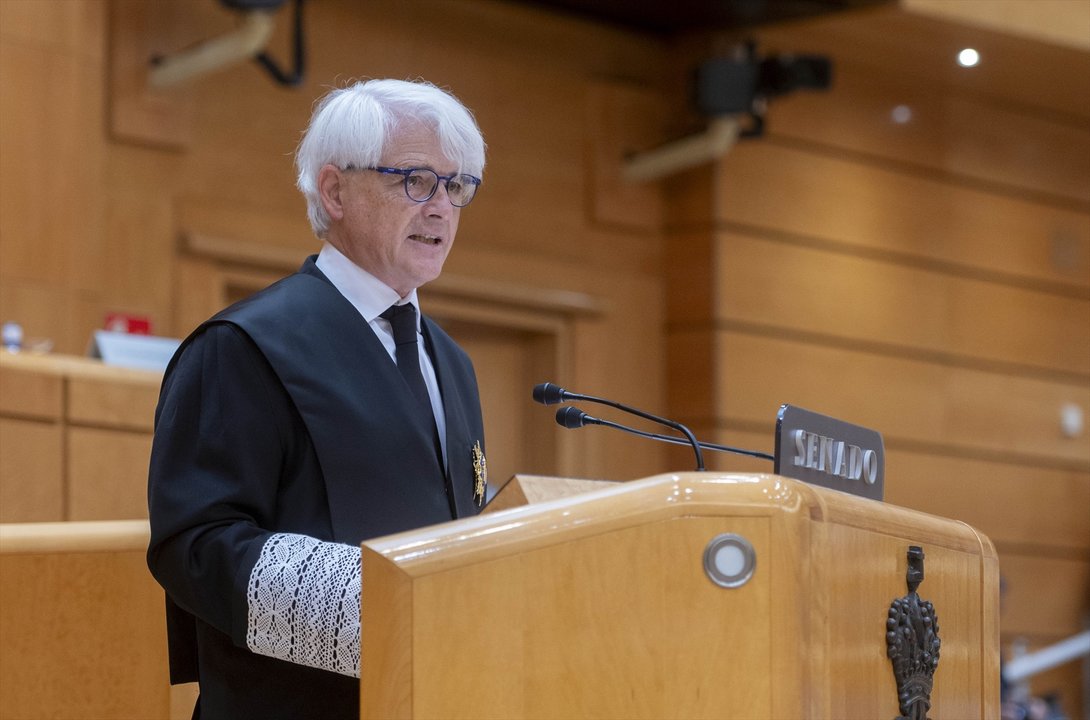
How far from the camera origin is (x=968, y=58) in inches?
261

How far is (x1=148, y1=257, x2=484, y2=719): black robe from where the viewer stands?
5.46 ft

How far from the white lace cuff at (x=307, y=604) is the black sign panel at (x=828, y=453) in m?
0.44

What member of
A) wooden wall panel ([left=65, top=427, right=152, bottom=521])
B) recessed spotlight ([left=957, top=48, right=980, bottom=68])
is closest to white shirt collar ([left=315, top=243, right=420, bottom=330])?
wooden wall panel ([left=65, top=427, right=152, bottom=521])

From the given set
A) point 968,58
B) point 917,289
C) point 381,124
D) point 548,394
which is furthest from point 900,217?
point 381,124

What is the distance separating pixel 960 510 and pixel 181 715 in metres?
5.31

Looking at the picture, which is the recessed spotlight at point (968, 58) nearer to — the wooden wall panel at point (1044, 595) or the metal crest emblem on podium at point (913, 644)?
the wooden wall panel at point (1044, 595)

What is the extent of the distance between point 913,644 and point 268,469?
71 centimetres

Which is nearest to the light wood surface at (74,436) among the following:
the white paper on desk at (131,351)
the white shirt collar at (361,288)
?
the white paper on desk at (131,351)

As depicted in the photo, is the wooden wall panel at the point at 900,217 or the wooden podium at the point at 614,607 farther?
the wooden wall panel at the point at 900,217

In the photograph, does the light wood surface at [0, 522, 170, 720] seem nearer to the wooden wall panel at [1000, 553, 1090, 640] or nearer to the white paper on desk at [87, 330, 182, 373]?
the white paper on desk at [87, 330, 182, 373]

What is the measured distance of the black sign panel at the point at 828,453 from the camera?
1.49m

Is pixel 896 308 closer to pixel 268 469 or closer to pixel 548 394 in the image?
pixel 548 394

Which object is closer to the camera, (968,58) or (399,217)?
(399,217)

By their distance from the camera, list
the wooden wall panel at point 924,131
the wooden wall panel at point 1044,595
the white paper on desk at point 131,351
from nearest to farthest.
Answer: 1. the white paper on desk at point 131,351
2. the wooden wall panel at point 924,131
3. the wooden wall panel at point 1044,595
